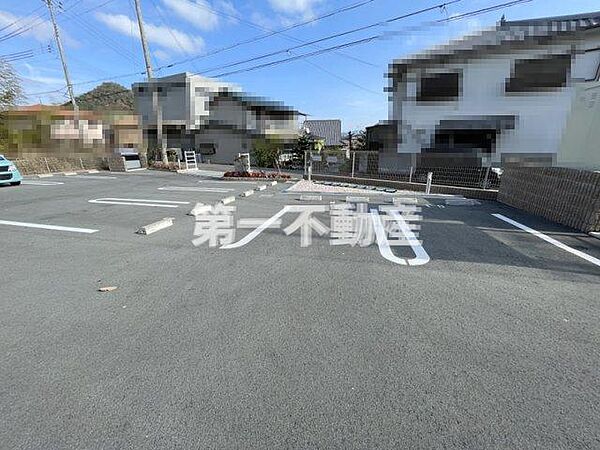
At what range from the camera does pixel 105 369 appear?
6.36ft

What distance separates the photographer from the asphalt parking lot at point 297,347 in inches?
60.9

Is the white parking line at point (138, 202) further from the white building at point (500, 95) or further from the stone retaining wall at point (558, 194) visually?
the white building at point (500, 95)

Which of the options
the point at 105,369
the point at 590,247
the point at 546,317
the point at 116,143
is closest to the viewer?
the point at 105,369

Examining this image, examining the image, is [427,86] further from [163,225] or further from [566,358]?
[566,358]

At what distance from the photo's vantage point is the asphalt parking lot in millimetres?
1546

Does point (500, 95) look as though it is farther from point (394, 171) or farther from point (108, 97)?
point (108, 97)

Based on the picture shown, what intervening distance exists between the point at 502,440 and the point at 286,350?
1.27m

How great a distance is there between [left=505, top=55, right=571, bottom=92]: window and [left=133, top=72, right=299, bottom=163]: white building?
14.0 meters

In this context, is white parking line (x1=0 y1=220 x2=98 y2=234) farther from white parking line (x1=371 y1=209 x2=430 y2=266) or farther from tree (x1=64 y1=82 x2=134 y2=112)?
tree (x1=64 y1=82 x2=134 y2=112)

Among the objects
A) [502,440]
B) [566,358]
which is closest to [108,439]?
[502,440]

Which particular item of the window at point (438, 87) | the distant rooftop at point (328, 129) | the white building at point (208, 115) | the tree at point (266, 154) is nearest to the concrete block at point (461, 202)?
the window at point (438, 87)

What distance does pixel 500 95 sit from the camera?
41.2 ft

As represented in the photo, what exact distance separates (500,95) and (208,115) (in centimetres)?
1926

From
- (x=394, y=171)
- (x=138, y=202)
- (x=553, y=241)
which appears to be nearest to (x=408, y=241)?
(x=553, y=241)
